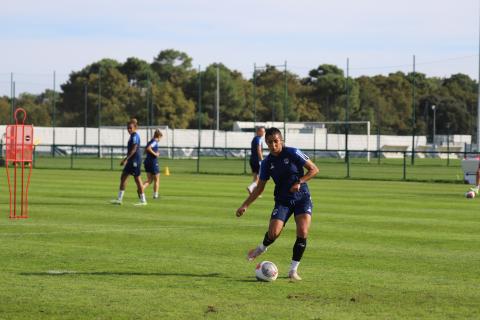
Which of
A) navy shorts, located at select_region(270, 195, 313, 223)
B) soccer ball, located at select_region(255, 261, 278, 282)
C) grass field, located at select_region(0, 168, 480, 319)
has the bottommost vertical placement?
grass field, located at select_region(0, 168, 480, 319)

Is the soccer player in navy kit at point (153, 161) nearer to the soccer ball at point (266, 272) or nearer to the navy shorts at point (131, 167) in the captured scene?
the navy shorts at point (131, 167)

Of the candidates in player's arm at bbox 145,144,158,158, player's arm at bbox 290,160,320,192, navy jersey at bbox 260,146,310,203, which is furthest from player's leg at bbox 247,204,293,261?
player's arm at bbox 145,144,158,158

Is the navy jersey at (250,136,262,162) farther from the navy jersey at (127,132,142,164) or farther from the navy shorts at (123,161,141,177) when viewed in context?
the navy shorts at (123,161,141,177)

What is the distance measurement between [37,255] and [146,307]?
15.3ft

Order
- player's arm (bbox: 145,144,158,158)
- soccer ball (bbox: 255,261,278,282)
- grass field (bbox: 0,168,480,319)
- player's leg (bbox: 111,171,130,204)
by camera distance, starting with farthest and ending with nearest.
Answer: player's arm (bbox: 145,144,158,158)
player's leg (bbox: 111,171,130,204)
soccer ball (bbox: 255,261,278,282)
grass field (bbox: 0,168,480,319)

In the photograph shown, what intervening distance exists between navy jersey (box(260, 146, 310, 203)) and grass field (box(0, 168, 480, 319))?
103 centimetres

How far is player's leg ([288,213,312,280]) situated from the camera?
1188 cm

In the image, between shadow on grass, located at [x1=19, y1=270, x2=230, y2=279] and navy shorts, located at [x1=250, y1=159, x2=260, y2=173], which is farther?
navy shorts, located at [x1=250, y1=159, x2=260, y2=173]

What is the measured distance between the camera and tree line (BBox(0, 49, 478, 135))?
3890 inches

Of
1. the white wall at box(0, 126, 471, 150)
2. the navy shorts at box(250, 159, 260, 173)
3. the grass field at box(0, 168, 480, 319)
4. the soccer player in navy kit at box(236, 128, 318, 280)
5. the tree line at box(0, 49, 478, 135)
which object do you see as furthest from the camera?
the tree line at box(0, 49, 478, 135)

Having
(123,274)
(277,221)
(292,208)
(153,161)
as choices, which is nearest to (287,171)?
(292,208)

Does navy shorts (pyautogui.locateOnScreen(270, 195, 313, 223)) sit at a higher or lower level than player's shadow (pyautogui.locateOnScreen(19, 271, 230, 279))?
higher

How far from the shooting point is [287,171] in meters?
12.2

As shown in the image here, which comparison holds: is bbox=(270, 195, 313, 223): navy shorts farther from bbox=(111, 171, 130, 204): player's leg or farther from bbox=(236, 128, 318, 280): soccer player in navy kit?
bbox=(111, 171, 130, 204): player's leg
